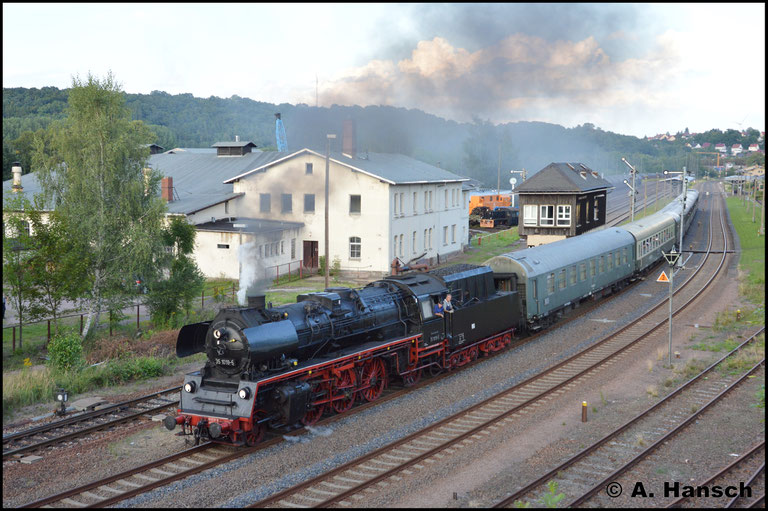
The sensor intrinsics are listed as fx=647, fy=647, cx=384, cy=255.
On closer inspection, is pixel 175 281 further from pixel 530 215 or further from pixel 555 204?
pixel 555 204

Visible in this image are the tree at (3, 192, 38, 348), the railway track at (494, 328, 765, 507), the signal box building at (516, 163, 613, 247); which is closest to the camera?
the railway track at (494, 328, 765, 507)

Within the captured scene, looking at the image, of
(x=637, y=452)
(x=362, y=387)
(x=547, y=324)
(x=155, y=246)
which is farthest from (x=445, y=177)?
(x=637, y=452)

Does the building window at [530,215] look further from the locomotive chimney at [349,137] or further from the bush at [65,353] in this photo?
the bush at [65,353]

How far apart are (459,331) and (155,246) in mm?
12585

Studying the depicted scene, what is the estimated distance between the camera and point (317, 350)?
16.7m

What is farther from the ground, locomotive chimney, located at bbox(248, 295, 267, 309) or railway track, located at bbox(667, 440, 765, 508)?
locomotive chimney, located at bbox(248, 295, 267, 309)

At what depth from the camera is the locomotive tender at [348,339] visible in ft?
48.2

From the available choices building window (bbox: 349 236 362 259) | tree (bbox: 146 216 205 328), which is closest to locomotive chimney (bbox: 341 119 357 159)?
tree (bbox: 146 216 205 328)

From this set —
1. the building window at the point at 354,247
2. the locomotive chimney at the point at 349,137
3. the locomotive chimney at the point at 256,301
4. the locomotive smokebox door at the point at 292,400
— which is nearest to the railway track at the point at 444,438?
the locomotive smokebox door at the point at 292,400

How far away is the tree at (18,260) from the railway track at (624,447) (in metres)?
18.7

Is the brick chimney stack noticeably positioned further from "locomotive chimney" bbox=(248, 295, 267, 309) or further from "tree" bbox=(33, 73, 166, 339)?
"locomotive chimney" bbox=(248, 295, 267, 309)

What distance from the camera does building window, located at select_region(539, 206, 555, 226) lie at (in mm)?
42844

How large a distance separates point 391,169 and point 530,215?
9.88 metres

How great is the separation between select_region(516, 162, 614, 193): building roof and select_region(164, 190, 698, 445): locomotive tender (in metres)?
13.8
